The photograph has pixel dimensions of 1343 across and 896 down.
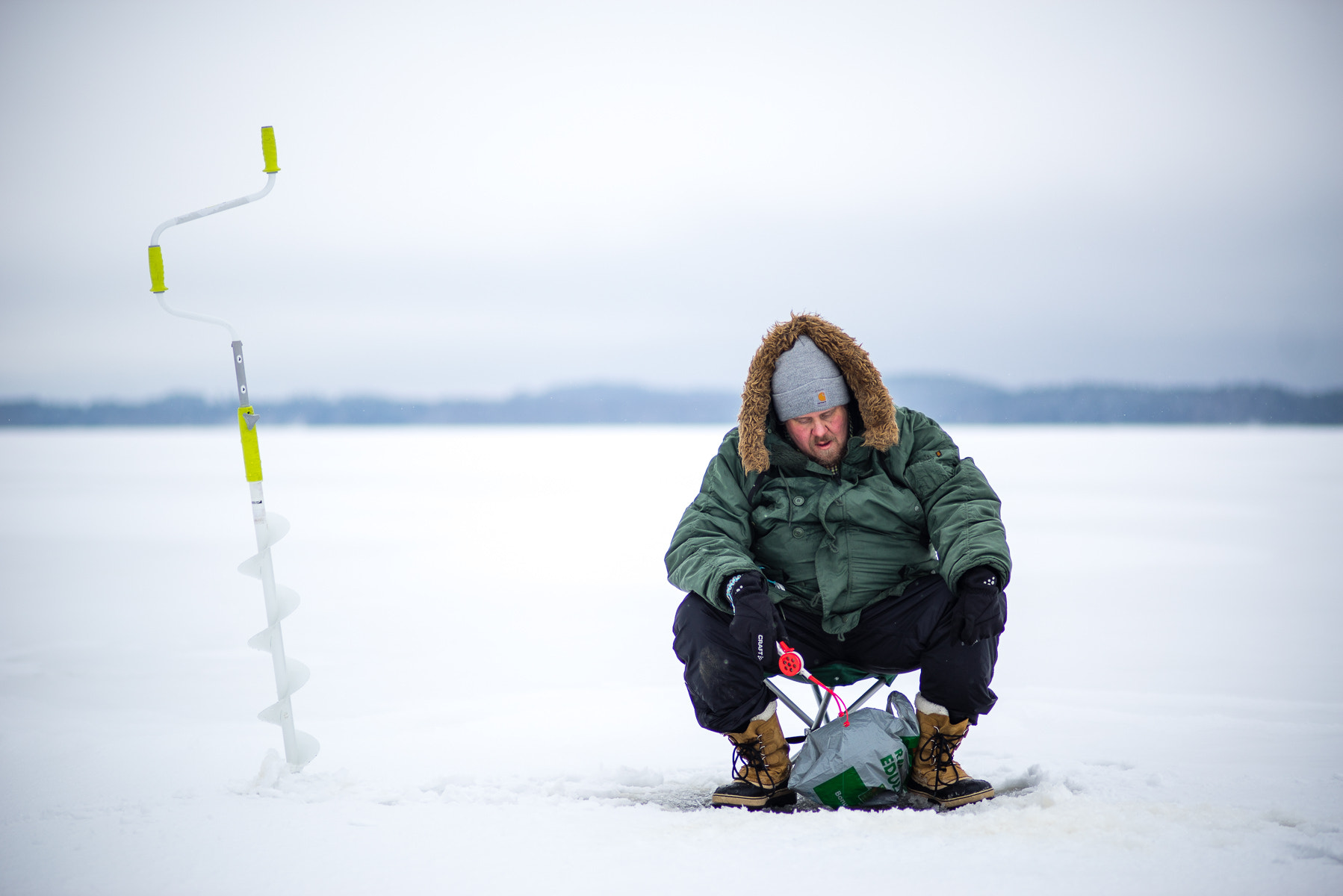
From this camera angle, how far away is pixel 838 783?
2207 mm

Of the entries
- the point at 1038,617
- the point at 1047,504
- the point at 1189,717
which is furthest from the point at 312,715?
the point at 1047,504

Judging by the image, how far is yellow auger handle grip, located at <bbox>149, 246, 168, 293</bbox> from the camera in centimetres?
240

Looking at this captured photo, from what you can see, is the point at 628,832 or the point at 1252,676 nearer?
the point at 628,832

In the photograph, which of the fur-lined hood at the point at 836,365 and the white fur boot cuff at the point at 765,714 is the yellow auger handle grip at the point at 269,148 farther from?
the white fur boot cuff at the point at 765,714

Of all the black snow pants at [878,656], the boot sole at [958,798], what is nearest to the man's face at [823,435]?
the black snow pants at [878,656]

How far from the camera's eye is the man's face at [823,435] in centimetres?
243

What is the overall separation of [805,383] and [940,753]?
1.02 meters

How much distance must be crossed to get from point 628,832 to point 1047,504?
9439 mm

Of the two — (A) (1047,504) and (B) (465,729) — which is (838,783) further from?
(A) (1047,504)

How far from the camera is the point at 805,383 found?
2451 mm

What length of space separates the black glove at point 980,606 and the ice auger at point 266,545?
68.9 inches

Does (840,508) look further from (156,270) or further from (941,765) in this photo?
(156,270)

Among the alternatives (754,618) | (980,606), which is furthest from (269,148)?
(980,606)

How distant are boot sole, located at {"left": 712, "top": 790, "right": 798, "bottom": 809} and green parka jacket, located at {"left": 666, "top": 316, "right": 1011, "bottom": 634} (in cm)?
44
